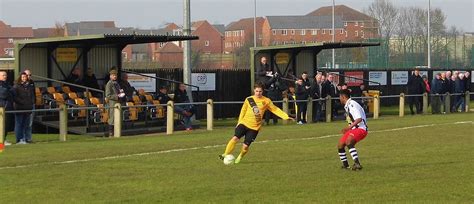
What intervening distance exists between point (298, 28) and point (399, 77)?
74.1 m

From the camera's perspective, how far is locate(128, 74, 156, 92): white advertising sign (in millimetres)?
31844

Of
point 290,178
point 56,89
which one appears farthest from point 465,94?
point 290,178

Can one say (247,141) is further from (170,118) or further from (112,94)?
(170,118)

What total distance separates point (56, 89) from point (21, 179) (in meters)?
13.8

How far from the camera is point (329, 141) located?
66.0 feet

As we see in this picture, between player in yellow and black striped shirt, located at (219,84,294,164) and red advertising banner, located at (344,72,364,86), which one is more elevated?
red advertising banner, located at (344,72,364,86)

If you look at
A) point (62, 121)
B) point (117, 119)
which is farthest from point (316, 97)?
point (62, 121)

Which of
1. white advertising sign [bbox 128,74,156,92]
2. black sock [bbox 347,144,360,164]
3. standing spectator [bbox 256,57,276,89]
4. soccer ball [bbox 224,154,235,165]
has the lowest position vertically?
soccer ball [bbox 224,154,235,165]

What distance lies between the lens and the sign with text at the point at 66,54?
91.2ft

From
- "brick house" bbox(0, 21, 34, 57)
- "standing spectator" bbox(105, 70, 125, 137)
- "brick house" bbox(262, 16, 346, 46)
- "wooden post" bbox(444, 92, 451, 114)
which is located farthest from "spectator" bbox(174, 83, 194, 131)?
"brick house" bbox(262, 16, 346, 46)

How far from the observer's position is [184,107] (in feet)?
86.6

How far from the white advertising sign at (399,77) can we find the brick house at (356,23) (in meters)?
33.3

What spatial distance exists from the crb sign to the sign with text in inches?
271

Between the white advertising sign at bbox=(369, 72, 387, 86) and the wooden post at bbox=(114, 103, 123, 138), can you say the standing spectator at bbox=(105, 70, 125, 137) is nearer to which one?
the wooden post at bbox=(114, 103, 123, 138)
